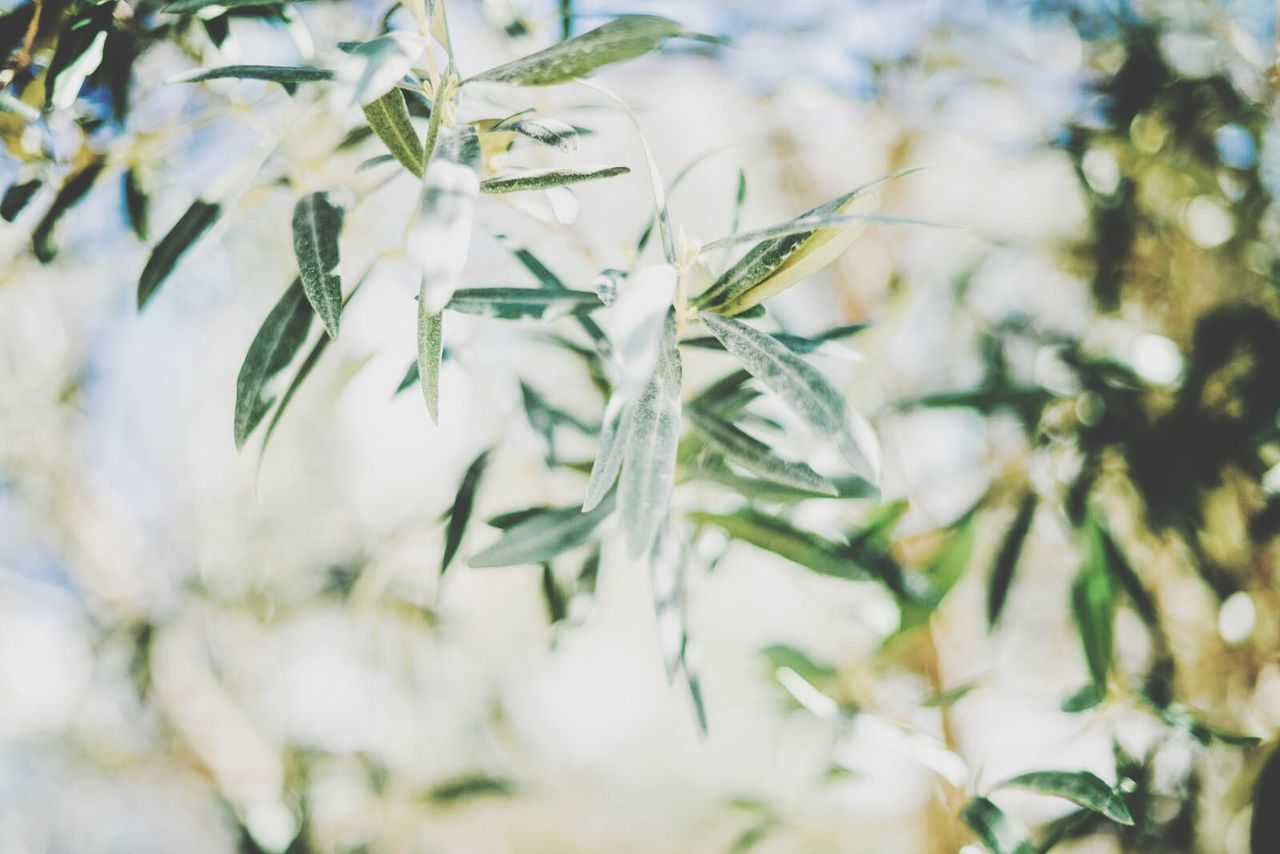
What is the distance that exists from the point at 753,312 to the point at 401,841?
100 cm

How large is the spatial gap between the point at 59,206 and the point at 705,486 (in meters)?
0.54

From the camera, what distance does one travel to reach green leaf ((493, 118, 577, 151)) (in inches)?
15.1

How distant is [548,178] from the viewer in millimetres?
387

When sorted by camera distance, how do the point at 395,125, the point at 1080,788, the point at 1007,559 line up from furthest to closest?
the point at 1007,559, the point at 1080,788, the point at 395,125

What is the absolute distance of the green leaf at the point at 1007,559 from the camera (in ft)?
2.46

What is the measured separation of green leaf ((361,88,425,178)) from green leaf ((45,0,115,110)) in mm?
192

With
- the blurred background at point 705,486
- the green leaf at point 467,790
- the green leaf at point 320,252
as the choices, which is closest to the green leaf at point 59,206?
the blurred background at point 705,486

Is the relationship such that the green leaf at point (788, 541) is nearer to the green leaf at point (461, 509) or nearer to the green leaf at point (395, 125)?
the green leaf at point (461, 509)

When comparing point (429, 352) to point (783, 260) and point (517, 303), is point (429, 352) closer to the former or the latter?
point (517, 303)

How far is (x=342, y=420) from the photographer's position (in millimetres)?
1600

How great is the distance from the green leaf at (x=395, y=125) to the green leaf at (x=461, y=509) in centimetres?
28

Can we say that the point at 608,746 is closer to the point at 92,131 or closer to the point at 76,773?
the point at 76,773

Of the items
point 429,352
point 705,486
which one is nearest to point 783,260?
point 429,352

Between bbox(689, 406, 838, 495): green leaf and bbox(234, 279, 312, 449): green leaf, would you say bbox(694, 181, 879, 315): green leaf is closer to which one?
bbox(689, 406, 838, 495): green leaf
